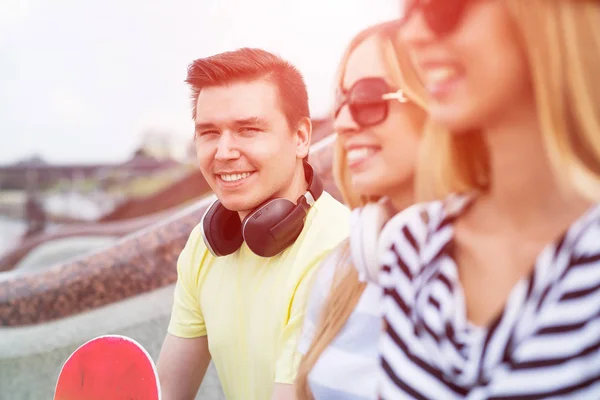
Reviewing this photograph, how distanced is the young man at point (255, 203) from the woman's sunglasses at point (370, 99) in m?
0.26

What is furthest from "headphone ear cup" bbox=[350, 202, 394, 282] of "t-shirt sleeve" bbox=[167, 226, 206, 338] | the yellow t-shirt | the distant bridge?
the distant bridge

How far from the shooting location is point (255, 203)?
132 centimetres

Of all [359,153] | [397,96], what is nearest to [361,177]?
[359,153]

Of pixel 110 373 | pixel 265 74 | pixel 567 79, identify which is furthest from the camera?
pixel 110 373

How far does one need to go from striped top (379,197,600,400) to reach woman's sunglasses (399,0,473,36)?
0.81 feet

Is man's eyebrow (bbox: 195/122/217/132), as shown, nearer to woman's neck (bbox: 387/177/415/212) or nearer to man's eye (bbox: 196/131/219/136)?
man's eye (bbox: 196/131/219/136)

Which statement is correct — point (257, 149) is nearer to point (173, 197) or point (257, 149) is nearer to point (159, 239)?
point (159, 239)

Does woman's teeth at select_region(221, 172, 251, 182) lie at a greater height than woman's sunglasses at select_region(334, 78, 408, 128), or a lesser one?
lesser

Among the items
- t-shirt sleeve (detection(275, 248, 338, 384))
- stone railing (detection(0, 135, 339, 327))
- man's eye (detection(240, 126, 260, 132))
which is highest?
man's eye (detection(240, 126, 260, 132))

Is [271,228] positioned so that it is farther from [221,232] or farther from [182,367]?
[182,367]

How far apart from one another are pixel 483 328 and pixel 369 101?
39 centimetres

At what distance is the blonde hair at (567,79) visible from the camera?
752 millimetres

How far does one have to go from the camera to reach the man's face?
1.29 metres

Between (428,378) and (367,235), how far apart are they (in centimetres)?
26
